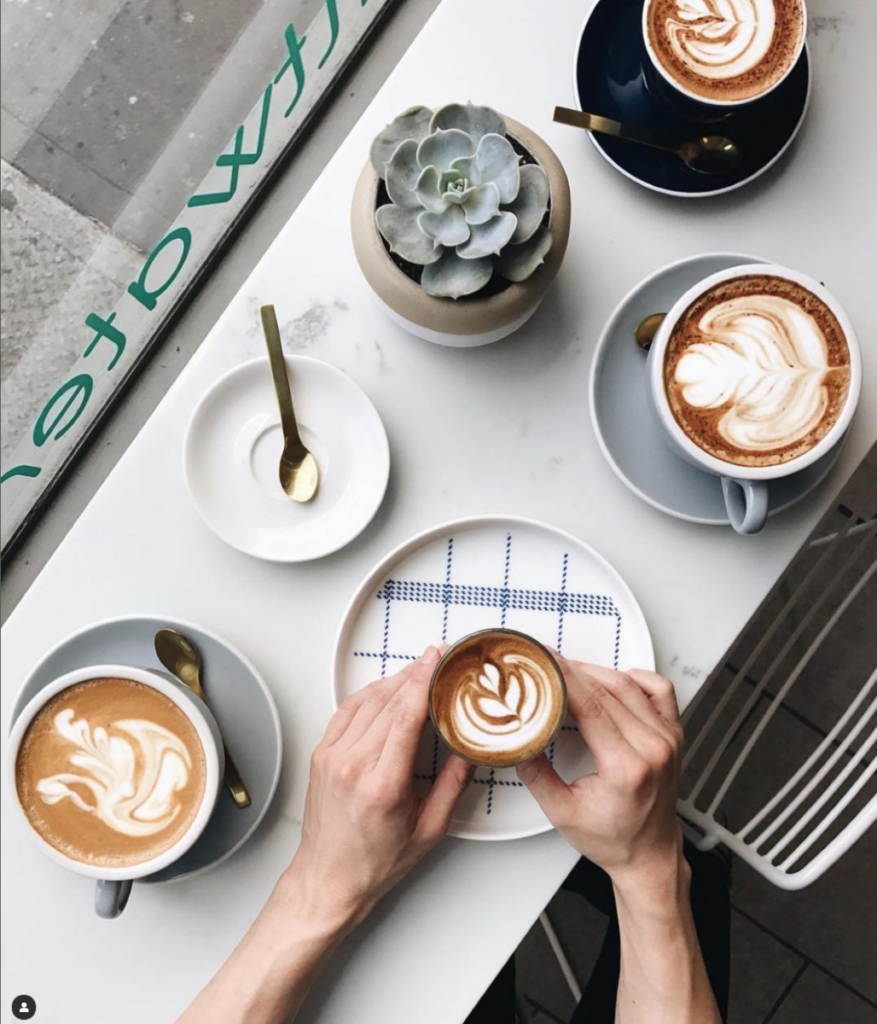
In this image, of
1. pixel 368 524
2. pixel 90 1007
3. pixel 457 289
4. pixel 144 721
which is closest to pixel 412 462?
pixel 368 524

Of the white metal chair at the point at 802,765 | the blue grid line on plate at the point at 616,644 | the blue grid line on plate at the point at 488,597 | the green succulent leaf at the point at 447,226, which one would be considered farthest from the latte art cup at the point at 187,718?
the white metal chair at the point at 802,765

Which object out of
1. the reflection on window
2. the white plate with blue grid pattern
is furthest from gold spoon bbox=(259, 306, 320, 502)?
the reflection on window

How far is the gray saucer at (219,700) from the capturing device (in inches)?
35.2

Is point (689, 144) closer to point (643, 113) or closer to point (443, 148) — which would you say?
point (643, 113)

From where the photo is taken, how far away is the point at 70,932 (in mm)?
927

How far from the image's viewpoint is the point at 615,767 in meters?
0.85

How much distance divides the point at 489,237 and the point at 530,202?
50mm

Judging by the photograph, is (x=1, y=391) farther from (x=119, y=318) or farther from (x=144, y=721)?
(x=144, y=721)

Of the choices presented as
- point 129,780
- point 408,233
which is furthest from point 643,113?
point 129,780

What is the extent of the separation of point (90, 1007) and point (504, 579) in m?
0.60

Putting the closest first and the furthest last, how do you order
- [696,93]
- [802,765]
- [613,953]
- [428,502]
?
[696,93], [428,502], [613,953], [802,765]

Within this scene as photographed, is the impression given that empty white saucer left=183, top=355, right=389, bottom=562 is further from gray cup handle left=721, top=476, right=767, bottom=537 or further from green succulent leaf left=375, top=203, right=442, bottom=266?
gray cup handle left=721, top=476, right=767, bottom=537

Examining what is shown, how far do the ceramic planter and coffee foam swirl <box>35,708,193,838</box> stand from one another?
0.45m

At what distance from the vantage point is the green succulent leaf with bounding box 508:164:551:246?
0.74 m
